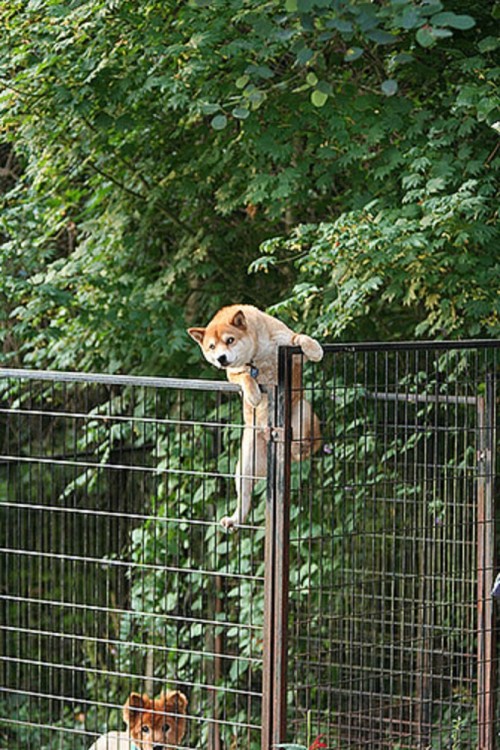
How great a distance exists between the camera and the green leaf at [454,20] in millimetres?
1732

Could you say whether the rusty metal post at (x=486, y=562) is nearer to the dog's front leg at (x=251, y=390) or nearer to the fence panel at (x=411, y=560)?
the fence panel at (x=411, y=560)

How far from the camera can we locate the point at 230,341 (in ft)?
10.1

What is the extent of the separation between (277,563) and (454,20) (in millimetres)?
1497

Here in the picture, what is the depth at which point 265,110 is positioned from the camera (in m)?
4.90

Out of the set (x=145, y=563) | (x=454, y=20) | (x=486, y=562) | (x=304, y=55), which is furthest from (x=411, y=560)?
(x=454, y=20)

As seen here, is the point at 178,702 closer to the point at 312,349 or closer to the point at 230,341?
the point at 230,341

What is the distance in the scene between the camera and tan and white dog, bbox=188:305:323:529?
119 inches

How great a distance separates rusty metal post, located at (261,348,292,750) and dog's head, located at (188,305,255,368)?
0.21m

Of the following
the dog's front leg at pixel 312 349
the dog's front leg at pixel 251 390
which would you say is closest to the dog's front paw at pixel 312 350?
the dog's front leg at pixel 312 349

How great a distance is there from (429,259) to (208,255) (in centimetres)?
148

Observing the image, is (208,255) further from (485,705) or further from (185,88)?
(485,705)

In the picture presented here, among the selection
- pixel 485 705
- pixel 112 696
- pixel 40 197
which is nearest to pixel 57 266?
pixel 40 197

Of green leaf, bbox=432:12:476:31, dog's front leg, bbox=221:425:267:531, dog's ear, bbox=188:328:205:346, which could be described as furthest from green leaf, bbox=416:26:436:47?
dog's ear, bbox=188:328:205:346

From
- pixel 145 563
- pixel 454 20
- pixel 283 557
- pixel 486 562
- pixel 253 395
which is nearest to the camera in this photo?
pixel 454 20
